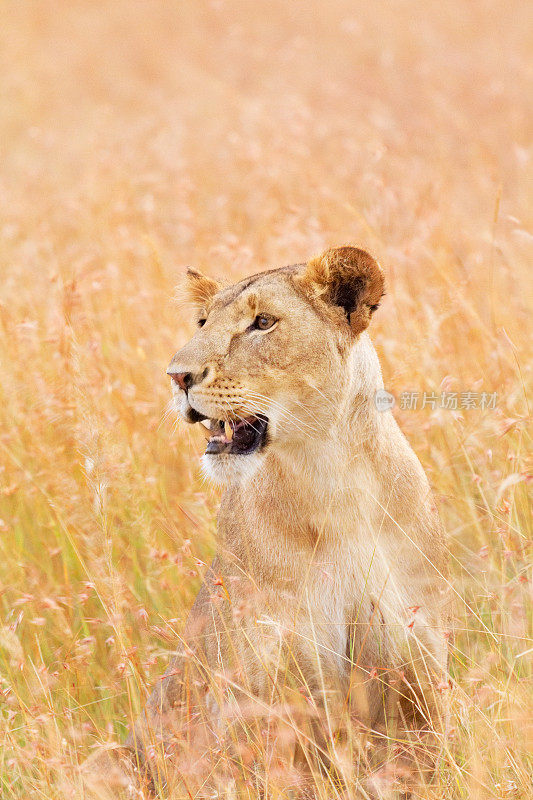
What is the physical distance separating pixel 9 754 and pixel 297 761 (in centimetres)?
95

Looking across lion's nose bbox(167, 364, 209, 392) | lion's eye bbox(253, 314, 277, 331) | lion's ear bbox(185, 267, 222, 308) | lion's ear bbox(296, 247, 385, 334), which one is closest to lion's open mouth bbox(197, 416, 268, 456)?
lion's nose bbox(167, 364, 209, 392)

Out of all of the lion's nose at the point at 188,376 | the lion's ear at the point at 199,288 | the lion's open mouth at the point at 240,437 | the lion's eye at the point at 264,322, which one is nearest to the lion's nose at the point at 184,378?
the lion's nose at the point at 188,376

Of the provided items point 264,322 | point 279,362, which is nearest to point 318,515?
point 279,362

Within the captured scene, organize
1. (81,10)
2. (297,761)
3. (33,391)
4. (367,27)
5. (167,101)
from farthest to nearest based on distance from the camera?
(81,10), (367,27), (167,101), (33,391), (297,761)

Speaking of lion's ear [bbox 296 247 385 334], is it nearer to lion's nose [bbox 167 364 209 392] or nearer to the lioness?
the lioness

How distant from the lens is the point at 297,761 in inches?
116

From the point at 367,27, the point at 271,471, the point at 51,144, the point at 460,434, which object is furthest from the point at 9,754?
the point at 367,27

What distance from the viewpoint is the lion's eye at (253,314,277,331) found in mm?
2992

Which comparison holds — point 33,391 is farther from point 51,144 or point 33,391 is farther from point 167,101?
point 167,101

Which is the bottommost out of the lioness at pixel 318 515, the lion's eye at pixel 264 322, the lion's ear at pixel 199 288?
the lioness at pixel 318 515

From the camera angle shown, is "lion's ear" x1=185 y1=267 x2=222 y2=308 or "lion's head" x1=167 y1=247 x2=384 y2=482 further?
"lion's ear" x1=185 y1=267 x2=222 y2=308

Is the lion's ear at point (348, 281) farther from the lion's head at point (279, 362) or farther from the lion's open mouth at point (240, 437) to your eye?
the lion's open mouth at point (240, 437)

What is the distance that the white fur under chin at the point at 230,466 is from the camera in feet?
9.57

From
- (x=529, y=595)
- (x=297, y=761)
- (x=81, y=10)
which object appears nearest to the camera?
(x=297, y=761)
